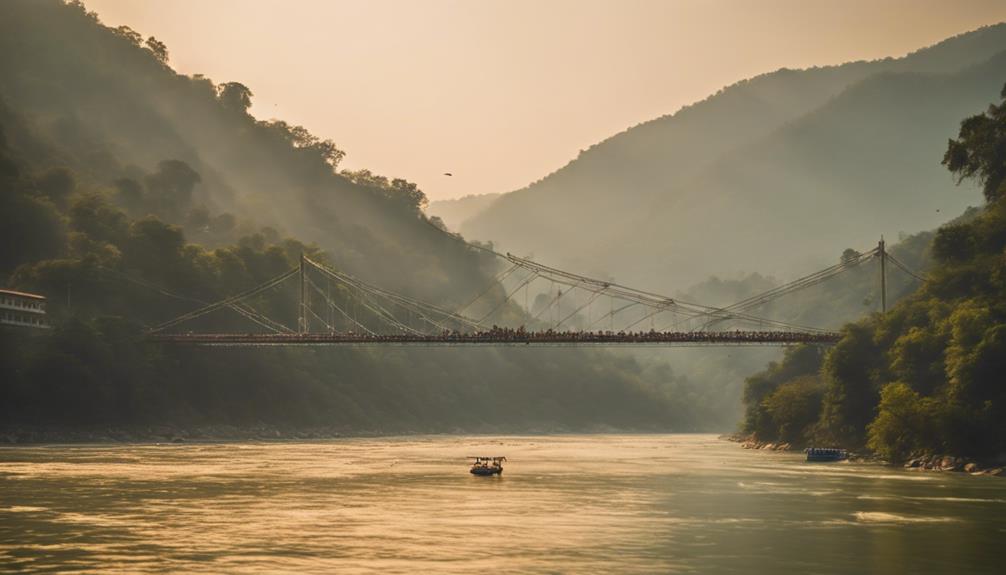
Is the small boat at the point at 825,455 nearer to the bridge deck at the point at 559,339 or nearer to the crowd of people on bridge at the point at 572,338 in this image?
the crowd of people on bridge at the point at 572,338

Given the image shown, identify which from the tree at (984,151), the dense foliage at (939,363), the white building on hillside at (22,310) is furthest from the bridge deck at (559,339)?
the tree at (984,151)

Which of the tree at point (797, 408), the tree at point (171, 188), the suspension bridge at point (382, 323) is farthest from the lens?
the tree at point (171, 188)

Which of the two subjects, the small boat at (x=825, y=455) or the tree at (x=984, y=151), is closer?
the small boat at (x=825, y=455)

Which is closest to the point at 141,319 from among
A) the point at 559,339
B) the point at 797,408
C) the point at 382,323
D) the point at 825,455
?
the point at 382,323

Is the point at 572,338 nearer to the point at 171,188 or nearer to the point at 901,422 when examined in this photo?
Result: the point at 901,422

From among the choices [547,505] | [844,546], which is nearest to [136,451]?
[547,505]

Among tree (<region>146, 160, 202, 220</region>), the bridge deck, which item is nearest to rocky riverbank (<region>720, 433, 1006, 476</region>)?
the bridge deck
